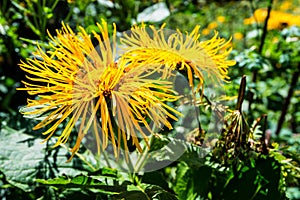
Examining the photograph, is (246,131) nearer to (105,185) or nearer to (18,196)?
(105,185)

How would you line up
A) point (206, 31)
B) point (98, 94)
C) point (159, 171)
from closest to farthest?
point (98, 94), point (159, 171), point (206, 31)

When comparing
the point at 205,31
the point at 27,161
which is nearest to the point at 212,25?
the point at 205,31

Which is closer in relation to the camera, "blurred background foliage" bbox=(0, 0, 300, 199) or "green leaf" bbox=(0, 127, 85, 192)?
"blurred background foliage" bbox=(0, 0, 300, 199)

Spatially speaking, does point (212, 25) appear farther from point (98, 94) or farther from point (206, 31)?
point (98, 94)

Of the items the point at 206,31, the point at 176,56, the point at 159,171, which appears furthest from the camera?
the point at 206,31

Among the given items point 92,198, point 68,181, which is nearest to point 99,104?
point 68,181

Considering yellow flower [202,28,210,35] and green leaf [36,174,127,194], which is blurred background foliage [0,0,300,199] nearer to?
green leaf [36,174,127,194]

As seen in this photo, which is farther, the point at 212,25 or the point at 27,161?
the point at 212,25

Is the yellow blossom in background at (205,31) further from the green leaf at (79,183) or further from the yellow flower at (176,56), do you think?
the green leaf at (79,183)

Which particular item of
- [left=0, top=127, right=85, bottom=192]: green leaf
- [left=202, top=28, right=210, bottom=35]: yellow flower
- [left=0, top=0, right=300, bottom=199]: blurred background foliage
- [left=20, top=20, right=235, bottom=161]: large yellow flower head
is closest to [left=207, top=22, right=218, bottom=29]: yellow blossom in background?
[left=202, top=28, right=210, bottom=35]: yellow flower

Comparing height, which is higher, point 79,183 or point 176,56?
point 176,56

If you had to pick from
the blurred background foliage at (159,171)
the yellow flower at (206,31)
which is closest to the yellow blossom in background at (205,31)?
the yellow flower at (206,31)

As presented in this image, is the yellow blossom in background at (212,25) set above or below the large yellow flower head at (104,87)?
above

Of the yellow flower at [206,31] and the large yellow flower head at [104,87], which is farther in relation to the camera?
the yellow flower at [206,31]
